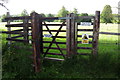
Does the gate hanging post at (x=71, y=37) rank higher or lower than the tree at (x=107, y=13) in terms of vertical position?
lower


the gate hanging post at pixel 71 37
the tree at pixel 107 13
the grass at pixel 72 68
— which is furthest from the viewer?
the tree at pixel 107 13

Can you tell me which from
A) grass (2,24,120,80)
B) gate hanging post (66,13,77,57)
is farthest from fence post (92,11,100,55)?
gate hanging post (66,13,77,57)

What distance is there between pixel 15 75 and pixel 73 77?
2099 mm

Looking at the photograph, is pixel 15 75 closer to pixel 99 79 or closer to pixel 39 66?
pixel 39 66

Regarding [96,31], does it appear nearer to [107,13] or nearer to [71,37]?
[71,37]

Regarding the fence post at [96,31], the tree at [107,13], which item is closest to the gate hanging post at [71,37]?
the fence post at [96,31]

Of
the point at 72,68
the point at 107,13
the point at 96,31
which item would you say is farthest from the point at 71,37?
the point at 107,13

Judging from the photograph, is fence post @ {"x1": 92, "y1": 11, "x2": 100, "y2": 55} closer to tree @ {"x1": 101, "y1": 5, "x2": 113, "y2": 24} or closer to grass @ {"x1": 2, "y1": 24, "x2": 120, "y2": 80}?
grass @ {"x1": 2, "y1": 24, "x2": 120, "y2": 80}

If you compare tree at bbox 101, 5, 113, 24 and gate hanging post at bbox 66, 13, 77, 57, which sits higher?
tree at bbox 101, 5, 113, 24

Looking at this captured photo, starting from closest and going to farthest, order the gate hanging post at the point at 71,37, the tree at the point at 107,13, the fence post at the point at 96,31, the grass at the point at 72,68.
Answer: the grass at the point at 72,68 → the fence post at the point at 96,31 → the gate hanging post at the point at 71,37 → the tree at the point at 107,13

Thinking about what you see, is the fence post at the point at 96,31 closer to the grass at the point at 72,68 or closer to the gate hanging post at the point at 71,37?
the grass at the point at 72,68

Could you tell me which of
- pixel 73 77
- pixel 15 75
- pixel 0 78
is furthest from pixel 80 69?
pixel 0 78

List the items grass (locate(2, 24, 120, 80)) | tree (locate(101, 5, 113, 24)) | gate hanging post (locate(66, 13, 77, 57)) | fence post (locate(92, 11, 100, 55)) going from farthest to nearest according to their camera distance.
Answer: tree (locate(101, 5, 113, 24)), gate hanging post (locate(66, 13, 77, 57)), fence post (locate(92, 11, 100, 55)), grass (locate(2, 24, 120, 80))

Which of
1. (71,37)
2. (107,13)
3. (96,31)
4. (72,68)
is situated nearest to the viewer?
(72,68)
